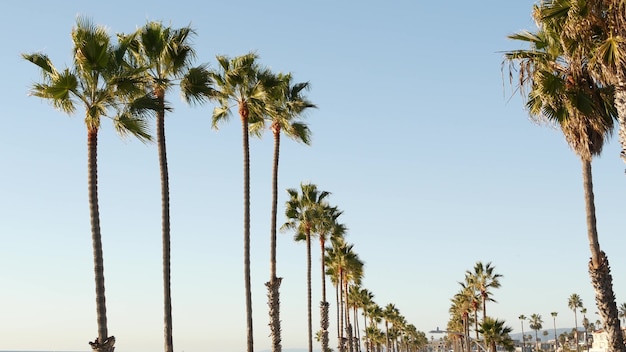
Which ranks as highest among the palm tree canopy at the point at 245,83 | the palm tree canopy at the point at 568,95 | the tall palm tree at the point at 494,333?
the palm tree canopy at the point at 245,83

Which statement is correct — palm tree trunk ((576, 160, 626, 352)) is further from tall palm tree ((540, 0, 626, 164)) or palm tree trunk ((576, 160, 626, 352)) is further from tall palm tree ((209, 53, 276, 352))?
tall palm tree ((209, 53, 276, 352))

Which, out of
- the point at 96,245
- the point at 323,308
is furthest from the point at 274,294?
the point at 323,308

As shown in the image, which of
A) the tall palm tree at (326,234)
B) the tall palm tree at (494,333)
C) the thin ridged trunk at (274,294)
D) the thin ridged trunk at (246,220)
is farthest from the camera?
the tall palm tree at (494,333)

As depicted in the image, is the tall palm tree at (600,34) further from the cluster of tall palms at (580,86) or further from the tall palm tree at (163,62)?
the tall palm tree at (163,62)

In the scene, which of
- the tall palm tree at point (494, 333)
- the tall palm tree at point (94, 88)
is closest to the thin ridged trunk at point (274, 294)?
Result: the tall palm tree at point (94, 88)

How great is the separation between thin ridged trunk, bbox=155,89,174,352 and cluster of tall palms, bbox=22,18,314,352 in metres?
0.03

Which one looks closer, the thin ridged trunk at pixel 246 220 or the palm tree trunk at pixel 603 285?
the palm tree trunk at pixel 603 285

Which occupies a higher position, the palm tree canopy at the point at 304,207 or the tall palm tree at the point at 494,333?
the palm tree canopy at the point at 304,207

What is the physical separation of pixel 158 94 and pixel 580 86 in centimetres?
1356

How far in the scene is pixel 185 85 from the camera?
24750mm

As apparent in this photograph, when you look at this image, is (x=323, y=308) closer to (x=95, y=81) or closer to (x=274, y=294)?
(x=274, y=294)

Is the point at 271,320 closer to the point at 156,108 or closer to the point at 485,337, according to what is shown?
the point at 156,108

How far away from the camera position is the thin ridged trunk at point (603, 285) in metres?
19.0

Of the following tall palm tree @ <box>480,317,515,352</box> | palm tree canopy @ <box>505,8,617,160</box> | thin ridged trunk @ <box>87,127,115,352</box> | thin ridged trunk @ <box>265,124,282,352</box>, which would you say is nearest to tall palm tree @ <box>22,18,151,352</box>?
thin ridged trunk @ <box>87,127,115,352</box>
